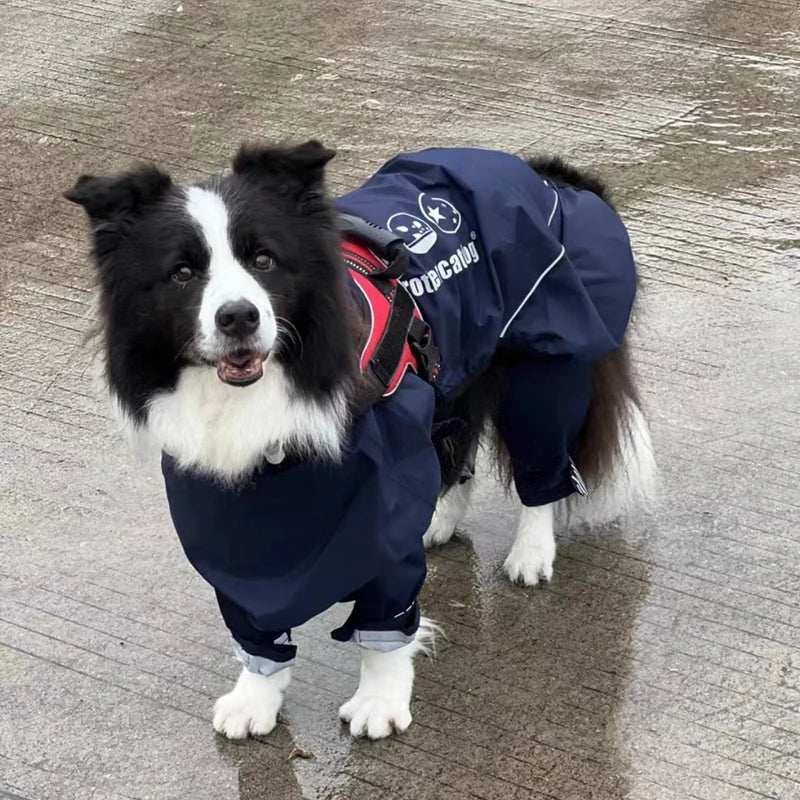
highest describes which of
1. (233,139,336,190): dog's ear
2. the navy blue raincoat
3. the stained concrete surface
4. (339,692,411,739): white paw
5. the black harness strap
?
(233,139,336,190): dog's ear

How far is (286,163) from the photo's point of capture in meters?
3.02

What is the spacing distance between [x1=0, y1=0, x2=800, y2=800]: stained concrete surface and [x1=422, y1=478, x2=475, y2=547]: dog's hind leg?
0.07m

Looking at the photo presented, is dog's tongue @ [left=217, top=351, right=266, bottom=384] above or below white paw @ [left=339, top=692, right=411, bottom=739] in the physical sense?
above

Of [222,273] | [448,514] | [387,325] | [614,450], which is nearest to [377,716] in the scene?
[448,514]

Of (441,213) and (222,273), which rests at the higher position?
(222,273)

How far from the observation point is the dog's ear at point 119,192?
9.49 feet

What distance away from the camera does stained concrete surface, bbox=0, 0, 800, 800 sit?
3441 mm

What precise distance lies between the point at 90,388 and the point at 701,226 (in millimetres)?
2617

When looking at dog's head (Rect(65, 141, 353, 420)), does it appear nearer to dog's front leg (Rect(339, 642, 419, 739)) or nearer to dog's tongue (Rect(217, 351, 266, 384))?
dog's tongue (Rect(217, 351, 266, 384))

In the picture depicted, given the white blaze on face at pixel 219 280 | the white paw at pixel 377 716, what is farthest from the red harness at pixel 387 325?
the white paw at pixel 377 716

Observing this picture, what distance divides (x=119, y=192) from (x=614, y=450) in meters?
1.83

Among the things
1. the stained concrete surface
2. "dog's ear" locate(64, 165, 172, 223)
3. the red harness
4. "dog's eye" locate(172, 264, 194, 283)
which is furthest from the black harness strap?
the stained concrete surface

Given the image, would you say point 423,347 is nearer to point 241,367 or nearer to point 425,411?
point 425,411

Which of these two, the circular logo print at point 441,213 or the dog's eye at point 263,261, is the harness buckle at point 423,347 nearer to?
the circular logo print at point 441,213
